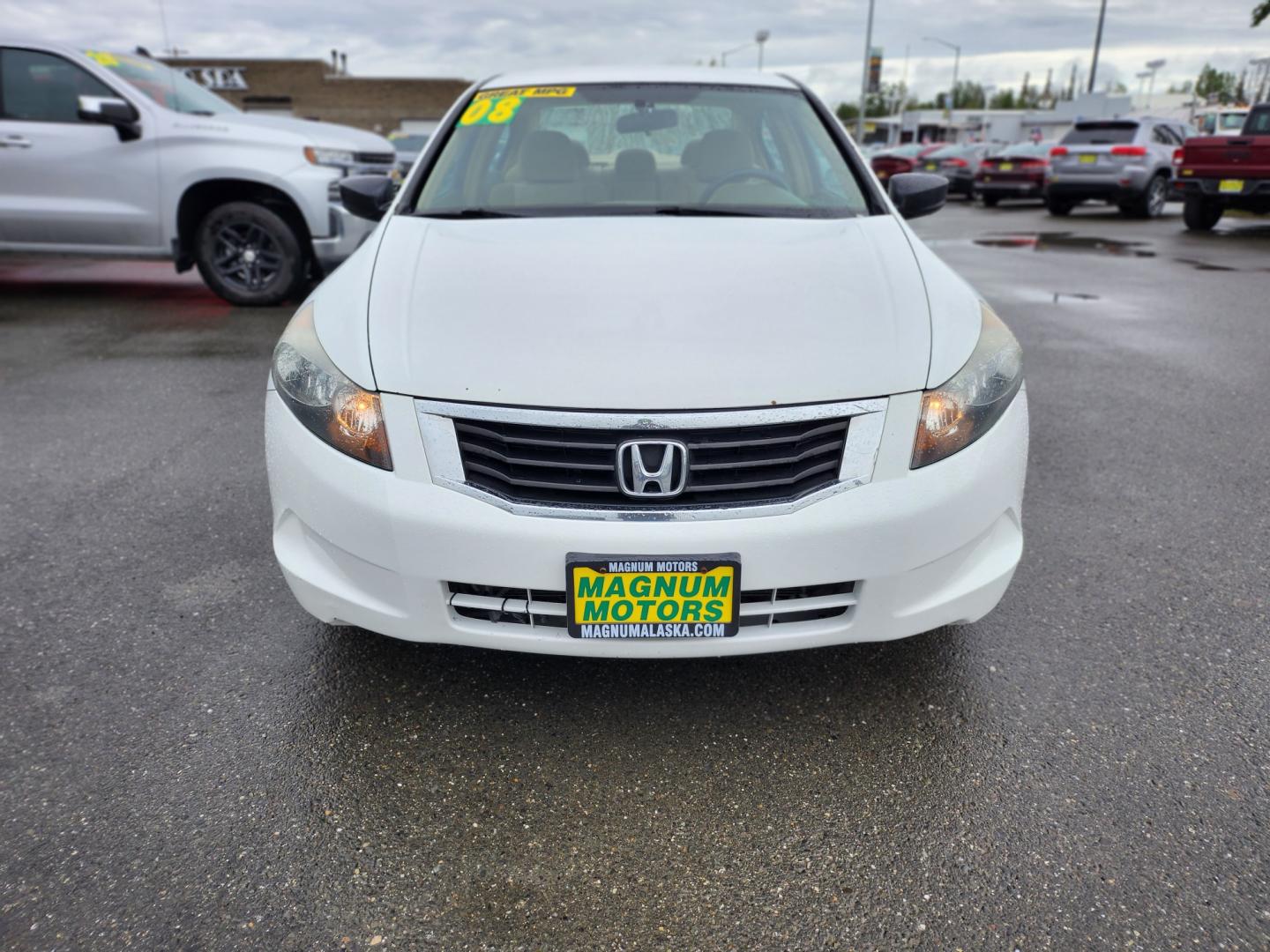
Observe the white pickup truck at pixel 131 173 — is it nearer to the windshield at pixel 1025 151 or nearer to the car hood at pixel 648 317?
the car hood at pixel 648 317

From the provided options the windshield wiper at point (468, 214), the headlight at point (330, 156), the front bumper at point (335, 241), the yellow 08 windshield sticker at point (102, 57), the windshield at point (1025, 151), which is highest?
the yellow 08 windshield sticker at point (102, 57)

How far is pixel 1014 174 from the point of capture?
19.5 meters

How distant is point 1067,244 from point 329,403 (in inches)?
492

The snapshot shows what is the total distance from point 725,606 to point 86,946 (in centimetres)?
130

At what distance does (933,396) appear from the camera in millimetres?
2094

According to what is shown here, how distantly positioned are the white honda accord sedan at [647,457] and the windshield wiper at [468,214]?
0.63 meters

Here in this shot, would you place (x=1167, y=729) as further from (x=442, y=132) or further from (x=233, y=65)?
(x=233, y=65)

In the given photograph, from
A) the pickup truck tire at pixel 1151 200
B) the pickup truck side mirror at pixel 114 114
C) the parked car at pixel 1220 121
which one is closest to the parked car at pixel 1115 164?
the pickup truck tire at pixel 1151 200

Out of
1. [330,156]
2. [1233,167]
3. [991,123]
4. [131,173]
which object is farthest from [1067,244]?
[991,123]

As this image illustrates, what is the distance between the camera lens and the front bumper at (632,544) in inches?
76.3

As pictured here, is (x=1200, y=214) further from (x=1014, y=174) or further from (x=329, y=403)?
(x=329, y=403)

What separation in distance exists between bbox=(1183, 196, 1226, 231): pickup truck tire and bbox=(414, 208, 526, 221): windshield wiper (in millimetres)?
13715

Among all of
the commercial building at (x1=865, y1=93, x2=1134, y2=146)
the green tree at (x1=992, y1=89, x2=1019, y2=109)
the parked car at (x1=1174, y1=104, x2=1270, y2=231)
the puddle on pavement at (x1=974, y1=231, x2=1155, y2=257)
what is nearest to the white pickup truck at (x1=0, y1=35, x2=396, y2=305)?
the puddle on pavement at (x1=974, y1=231, x2=1155, y2=257)

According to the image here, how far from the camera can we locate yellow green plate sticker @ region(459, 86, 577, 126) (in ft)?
11.6
